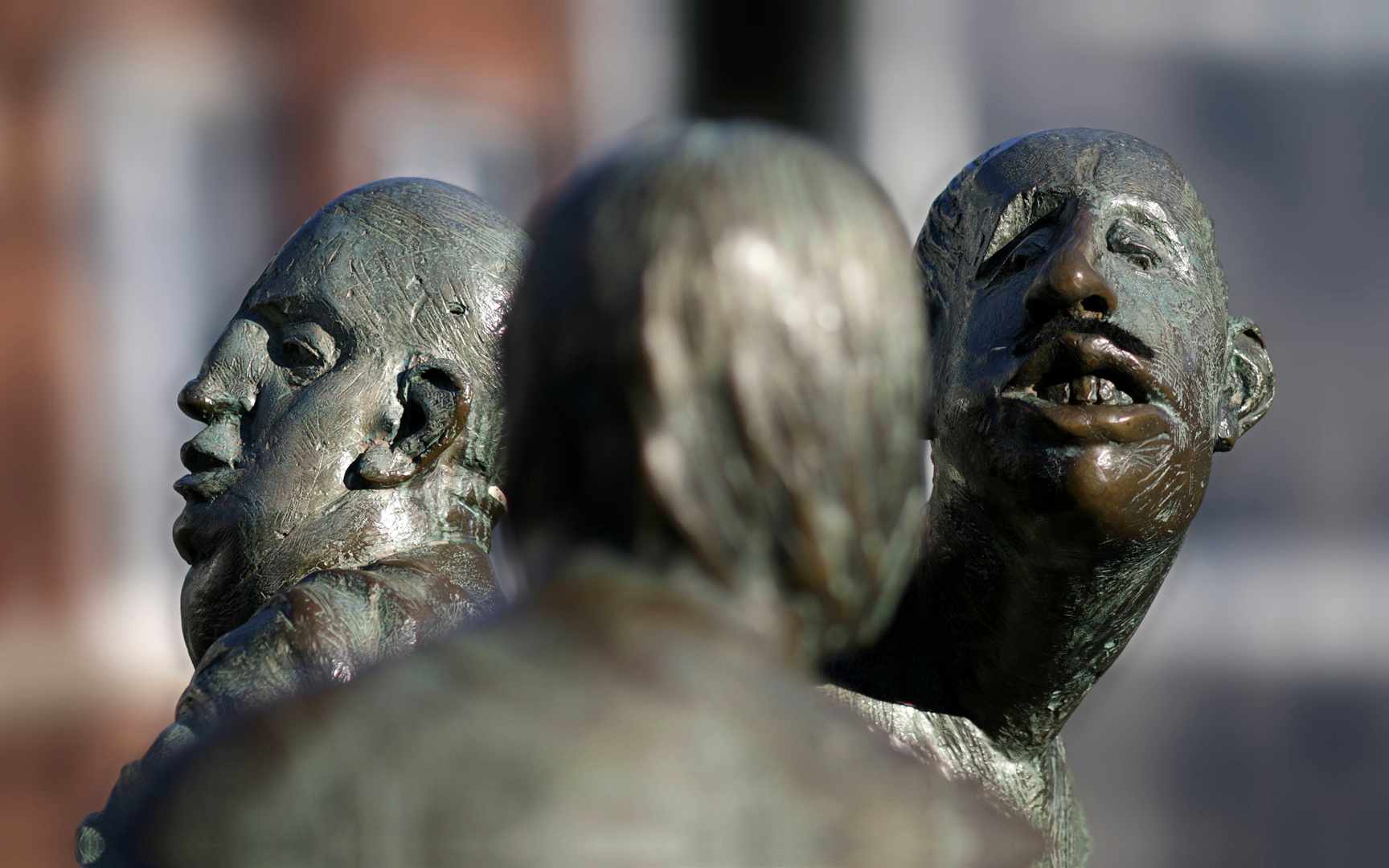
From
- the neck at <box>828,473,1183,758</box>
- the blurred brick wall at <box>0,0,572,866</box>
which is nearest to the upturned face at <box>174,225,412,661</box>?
the neck at <box>828,473,1183,758</box>

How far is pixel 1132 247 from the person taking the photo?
213 cm

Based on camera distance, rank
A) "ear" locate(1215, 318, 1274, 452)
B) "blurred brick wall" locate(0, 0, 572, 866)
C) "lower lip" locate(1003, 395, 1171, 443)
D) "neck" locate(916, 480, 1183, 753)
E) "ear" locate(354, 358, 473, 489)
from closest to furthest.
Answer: "lower lip" locate(1003, 395, 1171, 443)
"neck" locate(916, 480, 1183, 753)
"ear" locate(1215, 318, 1274, 452)
"ear" locate(354, 358, 473, 489)
"blurred brick wall" locate(0, 0, 572, 866)

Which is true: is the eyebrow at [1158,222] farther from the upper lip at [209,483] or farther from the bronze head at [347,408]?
the upper lip at [209,483]

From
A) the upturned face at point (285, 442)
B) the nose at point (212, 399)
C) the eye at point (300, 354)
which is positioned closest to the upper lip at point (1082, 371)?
the upturned face at point (285, 442)

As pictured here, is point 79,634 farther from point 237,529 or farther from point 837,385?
point 837,385

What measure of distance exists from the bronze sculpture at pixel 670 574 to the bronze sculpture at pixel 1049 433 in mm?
876


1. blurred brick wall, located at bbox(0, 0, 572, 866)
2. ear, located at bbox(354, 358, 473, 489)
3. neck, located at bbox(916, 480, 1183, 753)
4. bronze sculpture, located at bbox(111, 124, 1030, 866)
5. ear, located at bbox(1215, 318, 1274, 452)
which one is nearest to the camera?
bronze sculpture, located at bbox(111, 124, 1030, 866)

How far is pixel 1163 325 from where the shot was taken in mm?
2082

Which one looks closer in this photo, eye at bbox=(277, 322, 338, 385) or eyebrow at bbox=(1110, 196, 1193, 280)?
eyebrow at bbox=(1110, 196, 1193, 280)

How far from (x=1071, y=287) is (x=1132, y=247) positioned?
15 centimetres

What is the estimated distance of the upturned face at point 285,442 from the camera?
93.6 inches

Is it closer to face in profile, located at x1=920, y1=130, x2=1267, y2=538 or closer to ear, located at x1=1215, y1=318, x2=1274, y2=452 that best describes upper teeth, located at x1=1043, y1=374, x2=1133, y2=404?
face in profile, located at x1=920, y1=130, x2=1267, y2=538

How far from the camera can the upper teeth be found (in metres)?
2.03

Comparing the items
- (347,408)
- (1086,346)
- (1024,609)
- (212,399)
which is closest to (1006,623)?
(1024,609)
